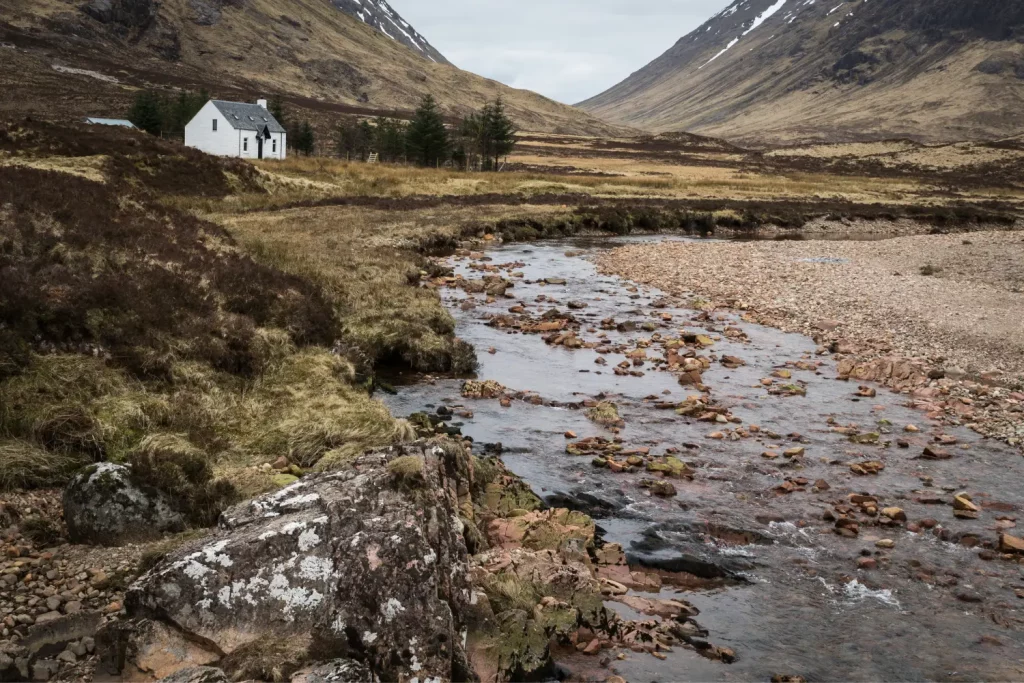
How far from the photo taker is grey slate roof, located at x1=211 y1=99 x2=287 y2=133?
9438cm

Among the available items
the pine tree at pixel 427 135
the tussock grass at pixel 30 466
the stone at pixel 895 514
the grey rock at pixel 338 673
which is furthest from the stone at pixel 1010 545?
the pine tree at pixel 427 135

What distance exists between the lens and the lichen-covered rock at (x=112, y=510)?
9.48 meters

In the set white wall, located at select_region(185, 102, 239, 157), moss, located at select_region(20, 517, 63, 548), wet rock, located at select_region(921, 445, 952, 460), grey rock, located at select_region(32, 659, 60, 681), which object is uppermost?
white wall, located at select_region(185, 102, 239, 157)

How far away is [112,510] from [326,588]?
387 centimetres

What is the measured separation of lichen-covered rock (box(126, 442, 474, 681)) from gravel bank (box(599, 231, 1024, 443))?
14147 millimetres

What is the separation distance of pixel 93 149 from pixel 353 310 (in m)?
27.8

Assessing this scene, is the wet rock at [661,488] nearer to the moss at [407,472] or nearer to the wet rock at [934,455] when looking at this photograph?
the wet rock at [934,455]

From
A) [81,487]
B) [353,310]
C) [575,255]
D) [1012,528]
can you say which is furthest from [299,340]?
[575,255]

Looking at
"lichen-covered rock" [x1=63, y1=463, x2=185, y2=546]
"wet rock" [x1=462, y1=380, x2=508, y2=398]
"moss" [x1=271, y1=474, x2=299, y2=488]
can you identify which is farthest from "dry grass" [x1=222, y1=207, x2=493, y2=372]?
"lichen-covered rock" [x1=63, y1=463, x2=185, y2=546]

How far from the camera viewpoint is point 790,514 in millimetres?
12992

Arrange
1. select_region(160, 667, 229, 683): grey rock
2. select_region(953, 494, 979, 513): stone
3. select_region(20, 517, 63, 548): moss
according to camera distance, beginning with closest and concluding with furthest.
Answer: select_region(160, 667, 229, 683): grey rock < select_region(20, 517, 63, 548): moss < select_region(953, 494, 979, 513): stone

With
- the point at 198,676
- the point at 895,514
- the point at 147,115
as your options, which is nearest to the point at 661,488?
the point at 895,514

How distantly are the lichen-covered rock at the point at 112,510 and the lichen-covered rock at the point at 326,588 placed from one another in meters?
2.41

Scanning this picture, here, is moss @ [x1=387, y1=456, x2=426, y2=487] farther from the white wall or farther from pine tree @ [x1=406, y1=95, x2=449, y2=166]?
pine tree @ [x1=406, y1=95, x2=449, y2=166]
